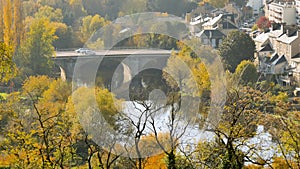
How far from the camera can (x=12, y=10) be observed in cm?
2594

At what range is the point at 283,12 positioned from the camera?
3156 centimetres

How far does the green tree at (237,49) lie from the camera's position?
969 inches

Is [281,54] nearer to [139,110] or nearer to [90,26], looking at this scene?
[90,26]

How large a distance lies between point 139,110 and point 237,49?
14.1m

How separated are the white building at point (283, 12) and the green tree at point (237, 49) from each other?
6.60m

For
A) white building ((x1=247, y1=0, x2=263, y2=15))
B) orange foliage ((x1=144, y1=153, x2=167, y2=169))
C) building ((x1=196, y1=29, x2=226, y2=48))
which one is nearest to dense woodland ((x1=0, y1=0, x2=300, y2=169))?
orange foliage ((x1=144, y1=153, x2=167, y2=169))

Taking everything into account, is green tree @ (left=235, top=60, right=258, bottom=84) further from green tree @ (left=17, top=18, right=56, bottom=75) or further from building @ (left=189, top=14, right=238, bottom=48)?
green tree @ (left=17, top=18, right=56, bottom=75)

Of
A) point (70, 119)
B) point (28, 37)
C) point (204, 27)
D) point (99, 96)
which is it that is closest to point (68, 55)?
point (28, 37)

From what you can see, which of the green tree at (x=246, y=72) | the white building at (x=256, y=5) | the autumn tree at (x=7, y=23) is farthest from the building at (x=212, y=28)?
the autumn tree at (x=7, y=23)

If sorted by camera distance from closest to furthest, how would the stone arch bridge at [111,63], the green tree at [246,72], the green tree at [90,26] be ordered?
the green tree at [246,72] → the stone arch bridge at [111,63] → the green tree at [90,26]

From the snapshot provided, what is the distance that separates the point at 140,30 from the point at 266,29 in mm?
5066

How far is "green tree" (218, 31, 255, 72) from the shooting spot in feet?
80.8

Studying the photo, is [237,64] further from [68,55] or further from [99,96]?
[99,96]

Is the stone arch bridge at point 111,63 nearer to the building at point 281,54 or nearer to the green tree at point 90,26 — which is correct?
the building at point 281,54
